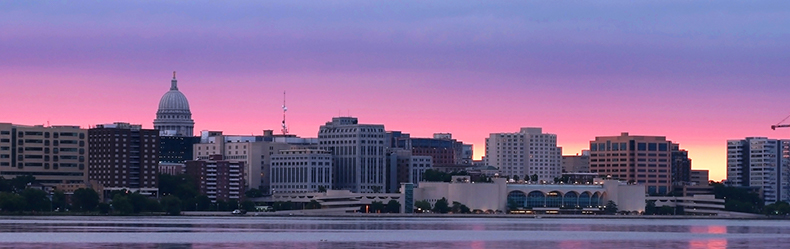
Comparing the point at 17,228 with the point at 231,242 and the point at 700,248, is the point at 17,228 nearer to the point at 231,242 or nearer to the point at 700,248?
Answer: the point at 231,242

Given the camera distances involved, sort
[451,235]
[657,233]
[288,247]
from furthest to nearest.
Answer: [657,233] → [451,235] → [288,247]

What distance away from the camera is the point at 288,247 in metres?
131

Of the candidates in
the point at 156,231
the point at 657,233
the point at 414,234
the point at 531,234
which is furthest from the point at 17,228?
the point at 657,233

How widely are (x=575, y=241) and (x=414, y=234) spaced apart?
20911 millimetres

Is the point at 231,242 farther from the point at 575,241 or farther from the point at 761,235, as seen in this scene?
the point at 761,235

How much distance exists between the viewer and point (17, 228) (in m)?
170

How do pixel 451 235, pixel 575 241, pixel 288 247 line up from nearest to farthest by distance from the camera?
pixel 288 247 < pixel 575 241 < pixel 451 235

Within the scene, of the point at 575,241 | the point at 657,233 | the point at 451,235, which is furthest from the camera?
the point at 657,233

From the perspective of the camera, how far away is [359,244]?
13750 centimetres

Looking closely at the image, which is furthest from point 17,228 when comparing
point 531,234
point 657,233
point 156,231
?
point 657,233

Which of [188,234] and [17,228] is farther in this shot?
[17,228]

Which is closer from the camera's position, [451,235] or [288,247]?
[288,247]

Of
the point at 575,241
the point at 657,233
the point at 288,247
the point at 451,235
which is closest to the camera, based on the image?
the point at 288,247

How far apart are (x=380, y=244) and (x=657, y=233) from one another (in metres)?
47.2
